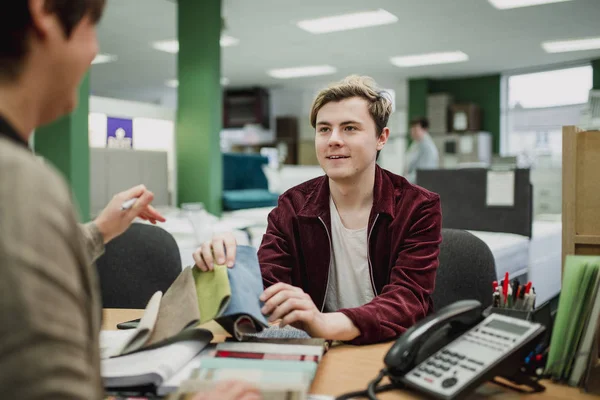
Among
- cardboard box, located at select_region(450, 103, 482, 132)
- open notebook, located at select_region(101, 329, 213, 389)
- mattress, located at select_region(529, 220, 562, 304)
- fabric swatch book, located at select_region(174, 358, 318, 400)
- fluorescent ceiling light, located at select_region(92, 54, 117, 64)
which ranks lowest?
mattress, located at select_region(529, 220, 562, 304)

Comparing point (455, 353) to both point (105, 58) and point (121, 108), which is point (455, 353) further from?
point (105, 58)

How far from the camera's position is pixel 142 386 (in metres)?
0.81

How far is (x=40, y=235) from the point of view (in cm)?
40

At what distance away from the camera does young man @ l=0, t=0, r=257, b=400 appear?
0.38 meters

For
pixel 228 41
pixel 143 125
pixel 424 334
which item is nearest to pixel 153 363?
pixel 424 334

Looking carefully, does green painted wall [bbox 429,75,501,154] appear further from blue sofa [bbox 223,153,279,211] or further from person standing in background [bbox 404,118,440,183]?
blue sofa [bbox 223,153,279,211]

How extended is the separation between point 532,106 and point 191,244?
8681mm

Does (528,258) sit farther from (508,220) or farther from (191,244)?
(191,244)

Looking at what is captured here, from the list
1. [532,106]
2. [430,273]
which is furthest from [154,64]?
[430,273]

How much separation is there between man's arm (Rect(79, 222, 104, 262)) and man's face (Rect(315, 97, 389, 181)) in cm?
69

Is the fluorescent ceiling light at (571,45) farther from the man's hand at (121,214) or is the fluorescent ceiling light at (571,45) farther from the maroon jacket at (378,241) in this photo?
the man's hand at (121,214)

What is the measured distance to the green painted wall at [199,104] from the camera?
539 centimetres

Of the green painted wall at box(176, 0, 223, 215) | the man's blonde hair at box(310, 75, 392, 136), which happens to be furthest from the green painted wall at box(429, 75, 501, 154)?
the man's blonde hair at box(310, 75, 392, 136)

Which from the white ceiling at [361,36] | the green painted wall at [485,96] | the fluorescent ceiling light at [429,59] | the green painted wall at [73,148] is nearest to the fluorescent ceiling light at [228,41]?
the white ceiling at [361,36]
